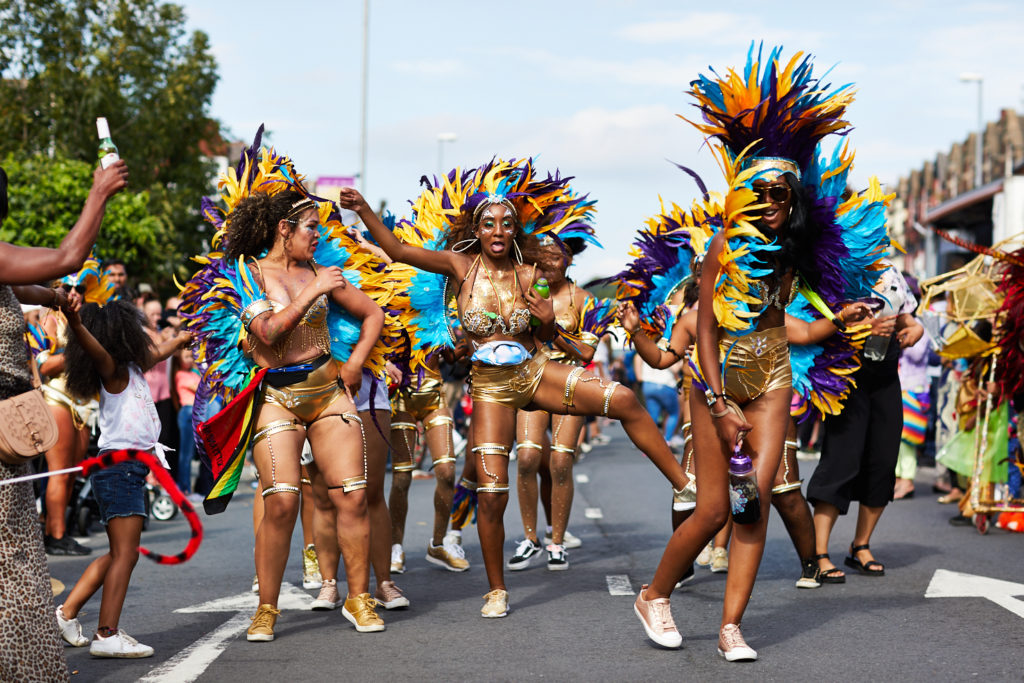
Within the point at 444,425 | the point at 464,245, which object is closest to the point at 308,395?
the point at 464,245

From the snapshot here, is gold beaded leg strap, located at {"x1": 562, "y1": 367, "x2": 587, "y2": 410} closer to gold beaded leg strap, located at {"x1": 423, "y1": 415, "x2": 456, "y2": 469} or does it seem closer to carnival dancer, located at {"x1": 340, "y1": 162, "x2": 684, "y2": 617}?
carnival dancer, located at {"x1": 340, "y1": 162, "x2": 684, "y2": 617}

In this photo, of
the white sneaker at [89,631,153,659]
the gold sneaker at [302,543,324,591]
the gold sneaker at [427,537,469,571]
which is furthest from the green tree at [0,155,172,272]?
the white sneaker at [89,631,153,659]

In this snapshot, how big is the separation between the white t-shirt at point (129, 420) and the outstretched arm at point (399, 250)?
131cm

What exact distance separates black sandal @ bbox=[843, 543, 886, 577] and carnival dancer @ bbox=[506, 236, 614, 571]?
176 centimetres

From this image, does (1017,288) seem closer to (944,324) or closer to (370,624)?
(944,324)

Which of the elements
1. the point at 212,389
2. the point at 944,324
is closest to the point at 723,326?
the point at 212,389

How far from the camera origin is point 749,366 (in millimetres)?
5871

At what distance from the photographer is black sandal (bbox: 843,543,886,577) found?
318 inches

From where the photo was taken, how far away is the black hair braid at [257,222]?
6.75 meters

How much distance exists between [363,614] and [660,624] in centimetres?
147

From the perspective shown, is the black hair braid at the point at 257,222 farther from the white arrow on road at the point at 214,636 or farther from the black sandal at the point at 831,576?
the black sandal at the point at 831,576

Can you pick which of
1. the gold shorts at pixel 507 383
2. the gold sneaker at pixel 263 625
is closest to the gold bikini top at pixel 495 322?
the gold shorts at pixel 507 383

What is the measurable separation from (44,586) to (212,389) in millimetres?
2429

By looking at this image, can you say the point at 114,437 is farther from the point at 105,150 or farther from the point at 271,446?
the point at 105,150
